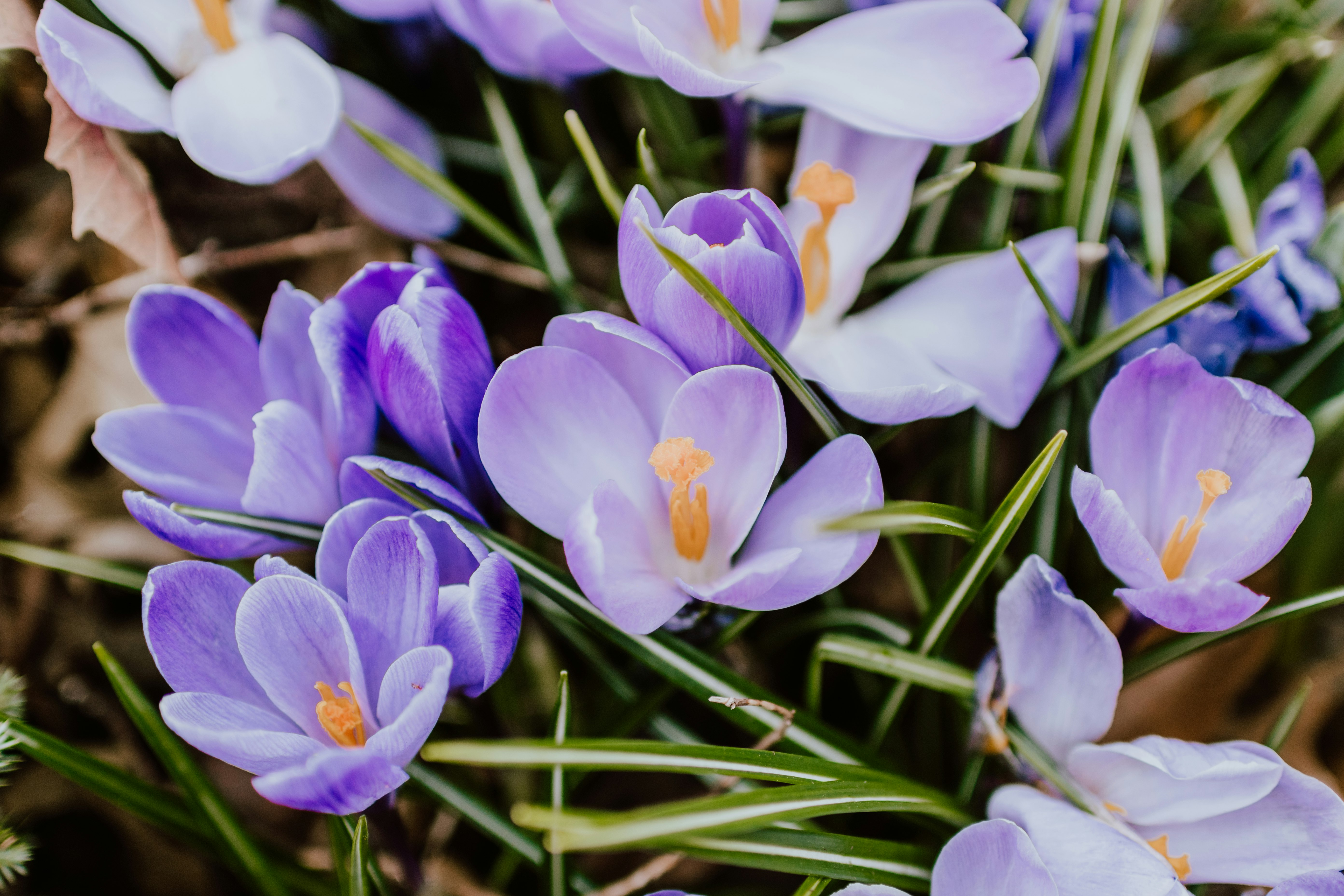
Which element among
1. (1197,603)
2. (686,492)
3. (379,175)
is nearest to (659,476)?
(686,492)

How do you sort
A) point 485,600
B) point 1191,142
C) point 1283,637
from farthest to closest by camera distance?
point 1191,142
point 1283,637
point 485,600

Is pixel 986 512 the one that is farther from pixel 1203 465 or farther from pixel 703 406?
pixel 703 406

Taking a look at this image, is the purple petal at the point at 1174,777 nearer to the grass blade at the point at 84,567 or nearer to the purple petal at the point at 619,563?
the purple petal at the point at 619,563

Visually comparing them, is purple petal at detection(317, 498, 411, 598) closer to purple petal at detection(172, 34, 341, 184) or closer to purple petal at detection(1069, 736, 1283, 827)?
purple petal at detection(172, 34, 341, 184)

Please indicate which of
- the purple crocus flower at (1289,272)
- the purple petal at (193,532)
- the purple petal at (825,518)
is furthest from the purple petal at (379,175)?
the purple crocus flower at (1289,272)

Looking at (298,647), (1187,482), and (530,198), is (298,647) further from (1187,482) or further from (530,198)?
(1187,482)

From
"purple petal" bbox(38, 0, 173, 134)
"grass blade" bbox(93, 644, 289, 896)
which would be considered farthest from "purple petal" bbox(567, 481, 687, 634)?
"purple petal" bbox(38, 0, 173, 134)

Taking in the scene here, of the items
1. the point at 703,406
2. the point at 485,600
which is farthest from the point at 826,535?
the point at 485,600
